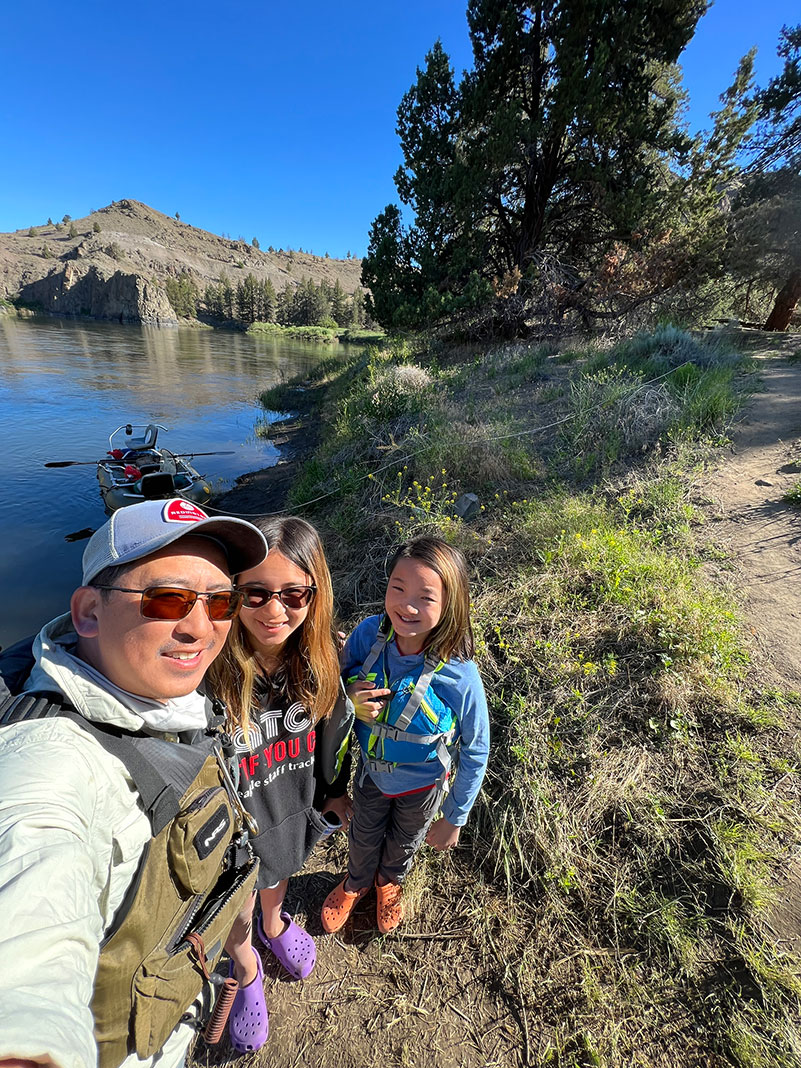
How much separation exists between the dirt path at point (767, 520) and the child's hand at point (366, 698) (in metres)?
2.57

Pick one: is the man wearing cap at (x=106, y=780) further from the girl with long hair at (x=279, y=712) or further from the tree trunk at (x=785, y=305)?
the tree trunk at (x=785, y=305)

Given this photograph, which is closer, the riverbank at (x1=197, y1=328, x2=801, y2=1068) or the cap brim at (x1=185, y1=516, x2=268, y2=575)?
the cap brim at (x1=185, y1=516, x2=268, y2=575)

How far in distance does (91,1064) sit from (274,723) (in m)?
1.08

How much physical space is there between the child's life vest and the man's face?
99cm

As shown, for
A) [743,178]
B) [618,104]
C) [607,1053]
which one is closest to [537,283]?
[618,104]

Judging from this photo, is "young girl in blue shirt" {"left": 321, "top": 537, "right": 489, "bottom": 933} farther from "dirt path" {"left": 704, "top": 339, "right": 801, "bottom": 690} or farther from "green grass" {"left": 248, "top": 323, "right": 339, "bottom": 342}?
"green grass" {"left": 248, "top": 323, "right": 339, "bottom": 342}

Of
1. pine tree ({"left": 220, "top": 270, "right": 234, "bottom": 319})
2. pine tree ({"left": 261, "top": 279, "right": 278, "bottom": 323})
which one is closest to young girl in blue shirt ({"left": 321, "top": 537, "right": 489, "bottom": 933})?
pine tree ({"left": 261, "top": 279, "right": 278, "bottom": 323})

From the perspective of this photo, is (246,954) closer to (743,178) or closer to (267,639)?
(267,639)

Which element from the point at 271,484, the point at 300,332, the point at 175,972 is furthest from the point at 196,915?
the point at 300,332

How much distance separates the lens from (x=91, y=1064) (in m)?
0.62

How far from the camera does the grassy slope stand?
1726 millimetres

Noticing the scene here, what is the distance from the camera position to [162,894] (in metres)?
0.98

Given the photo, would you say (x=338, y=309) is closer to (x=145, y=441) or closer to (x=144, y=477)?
(x=145, y=441)

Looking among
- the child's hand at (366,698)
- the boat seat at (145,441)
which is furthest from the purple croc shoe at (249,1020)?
the boat seat at (145,441)
